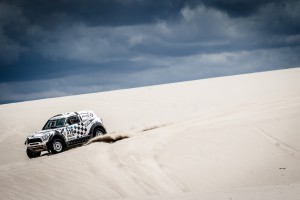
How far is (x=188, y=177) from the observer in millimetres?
8328

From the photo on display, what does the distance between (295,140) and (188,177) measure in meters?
3.69

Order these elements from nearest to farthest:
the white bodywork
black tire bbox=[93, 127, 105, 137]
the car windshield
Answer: the white bodywork, the car windshield, black tire bbox=[93, 127, 105, 137]

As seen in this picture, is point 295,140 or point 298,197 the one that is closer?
point 298,197

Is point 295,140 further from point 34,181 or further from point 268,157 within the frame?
point 34,181

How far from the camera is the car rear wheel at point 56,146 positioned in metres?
15.3

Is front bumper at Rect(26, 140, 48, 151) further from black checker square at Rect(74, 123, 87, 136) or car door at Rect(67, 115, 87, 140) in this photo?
black checker square at Rect(74, 123, 87, 136)

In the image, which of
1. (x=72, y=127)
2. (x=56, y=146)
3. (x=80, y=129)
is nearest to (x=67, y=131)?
(x=72, y=127)

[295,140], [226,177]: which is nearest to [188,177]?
[226,177]

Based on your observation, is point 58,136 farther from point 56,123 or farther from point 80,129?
point 80,129

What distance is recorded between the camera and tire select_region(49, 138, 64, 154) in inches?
603

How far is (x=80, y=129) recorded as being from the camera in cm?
1633

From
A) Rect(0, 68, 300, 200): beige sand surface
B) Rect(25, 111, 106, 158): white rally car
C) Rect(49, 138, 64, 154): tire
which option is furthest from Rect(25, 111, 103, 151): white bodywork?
Rect(0, 68, 300, 200): beige sand surface

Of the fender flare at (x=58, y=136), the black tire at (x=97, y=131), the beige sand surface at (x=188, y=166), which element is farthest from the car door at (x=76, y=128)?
the beige sand surface at (x=188, y=166)

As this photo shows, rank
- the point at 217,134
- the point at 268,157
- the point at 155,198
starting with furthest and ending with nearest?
1. the point at 217,134
2. the point at 268,157
3. the point at 155,198
